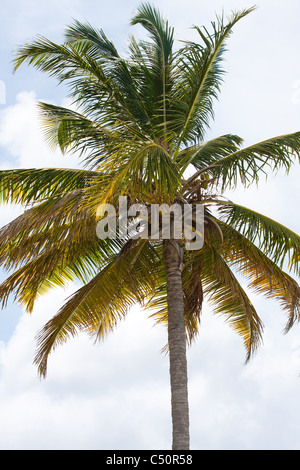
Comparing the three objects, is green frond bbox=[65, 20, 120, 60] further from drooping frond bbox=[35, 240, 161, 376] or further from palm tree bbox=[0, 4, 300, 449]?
drooping frond bbox=[35, 240, 161, 376]

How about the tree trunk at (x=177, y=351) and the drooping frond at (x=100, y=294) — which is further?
the drooping frond at (x=100, y=294)

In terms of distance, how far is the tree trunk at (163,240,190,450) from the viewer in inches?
439

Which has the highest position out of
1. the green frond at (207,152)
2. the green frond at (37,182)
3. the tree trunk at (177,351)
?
the green frond at (207,152)

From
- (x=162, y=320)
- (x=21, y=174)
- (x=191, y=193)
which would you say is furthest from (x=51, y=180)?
(x=162, y=320)

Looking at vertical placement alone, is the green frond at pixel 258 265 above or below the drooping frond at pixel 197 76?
below

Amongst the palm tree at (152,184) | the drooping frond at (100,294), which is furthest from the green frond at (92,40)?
→ the drooping frond at (100,294)

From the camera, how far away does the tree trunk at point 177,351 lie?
11.1 m

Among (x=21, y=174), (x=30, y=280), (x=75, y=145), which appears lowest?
(x=30, y=280)

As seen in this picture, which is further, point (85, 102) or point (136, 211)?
point (85, 102)

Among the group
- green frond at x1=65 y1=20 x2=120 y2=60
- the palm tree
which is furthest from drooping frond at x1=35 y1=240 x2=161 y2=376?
green frond at x1=65 y1=20 x2=120 y2=60

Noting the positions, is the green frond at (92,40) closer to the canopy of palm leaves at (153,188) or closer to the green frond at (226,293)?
the canopy of palm leaves at (153,188)
